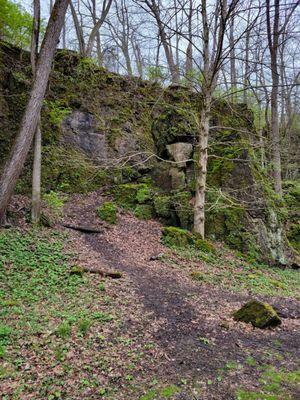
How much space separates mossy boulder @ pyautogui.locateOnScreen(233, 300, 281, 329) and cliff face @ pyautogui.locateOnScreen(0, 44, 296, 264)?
492 centimetres

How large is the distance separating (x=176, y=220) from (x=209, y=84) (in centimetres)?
502

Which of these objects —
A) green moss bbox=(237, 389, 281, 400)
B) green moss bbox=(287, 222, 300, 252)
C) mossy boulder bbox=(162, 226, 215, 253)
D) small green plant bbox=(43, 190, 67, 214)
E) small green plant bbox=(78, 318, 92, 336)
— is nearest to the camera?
green moss bbox=(237, 389, 281, 400)

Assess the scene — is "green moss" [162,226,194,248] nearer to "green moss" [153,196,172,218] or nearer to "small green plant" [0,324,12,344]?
"green moss" [153,196,172,218]

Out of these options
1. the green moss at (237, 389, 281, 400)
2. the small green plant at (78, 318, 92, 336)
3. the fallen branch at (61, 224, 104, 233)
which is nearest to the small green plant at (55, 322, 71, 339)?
the small green plant at (78, 318, 92, 336)

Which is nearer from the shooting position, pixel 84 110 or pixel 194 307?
pixel 194 307

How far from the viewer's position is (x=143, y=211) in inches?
468

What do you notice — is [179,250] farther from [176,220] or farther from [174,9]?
[174,9]

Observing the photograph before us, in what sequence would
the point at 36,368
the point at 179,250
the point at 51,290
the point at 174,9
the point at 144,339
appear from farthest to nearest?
the point at 179,250 → the point at 174,9 → the point at 51,290 → the point at 144,339 → the point at 36,368

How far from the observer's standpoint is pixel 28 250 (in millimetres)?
7484

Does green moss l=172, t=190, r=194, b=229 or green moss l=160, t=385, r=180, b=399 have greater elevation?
green moss l=172, t=190, r=194, b=229

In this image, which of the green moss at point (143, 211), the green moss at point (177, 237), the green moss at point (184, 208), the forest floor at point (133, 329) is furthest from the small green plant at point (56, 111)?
the green moss at point (177, 237)

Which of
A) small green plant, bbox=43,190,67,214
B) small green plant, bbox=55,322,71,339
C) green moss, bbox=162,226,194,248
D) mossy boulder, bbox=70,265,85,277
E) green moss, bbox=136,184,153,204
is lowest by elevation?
small green plant, bbox=55,322,71,339

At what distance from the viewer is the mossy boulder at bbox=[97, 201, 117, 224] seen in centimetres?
1085

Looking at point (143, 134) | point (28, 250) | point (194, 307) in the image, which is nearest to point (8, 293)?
point (28, 250)
